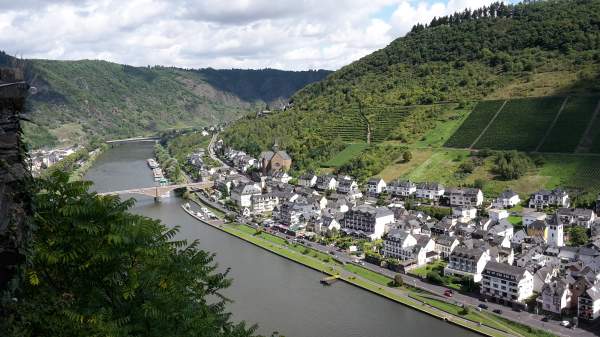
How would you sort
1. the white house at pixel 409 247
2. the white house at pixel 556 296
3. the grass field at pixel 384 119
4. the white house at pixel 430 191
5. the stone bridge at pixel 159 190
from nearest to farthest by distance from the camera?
the white house at pixel 556 296
the white house at pixel 409 247
the white house at pixel 430 191
the stone bridge at pixel 159 190
the grass field at pixel 384 119

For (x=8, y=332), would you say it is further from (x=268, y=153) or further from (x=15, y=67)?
(x=268, y=153)

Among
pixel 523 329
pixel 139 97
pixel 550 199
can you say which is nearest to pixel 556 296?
pixel 523 329

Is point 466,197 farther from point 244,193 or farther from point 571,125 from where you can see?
point 244,193

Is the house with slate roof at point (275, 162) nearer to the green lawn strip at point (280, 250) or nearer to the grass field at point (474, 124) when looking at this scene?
the grass field at point (474, 124)

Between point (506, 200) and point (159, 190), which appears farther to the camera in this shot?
point (159, 190)

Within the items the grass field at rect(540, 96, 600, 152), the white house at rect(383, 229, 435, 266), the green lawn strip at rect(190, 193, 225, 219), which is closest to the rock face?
the white house at rect(383, 229, 435, 266)

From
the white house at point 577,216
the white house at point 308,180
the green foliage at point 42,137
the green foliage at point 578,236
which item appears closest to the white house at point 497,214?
the white house at point 577,216

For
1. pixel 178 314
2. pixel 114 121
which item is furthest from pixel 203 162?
pixel 114 121
